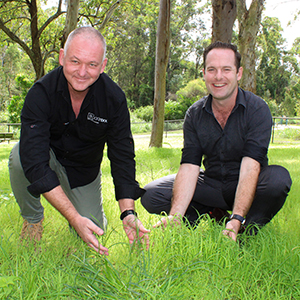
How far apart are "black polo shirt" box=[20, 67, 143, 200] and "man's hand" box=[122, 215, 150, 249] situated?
21cm

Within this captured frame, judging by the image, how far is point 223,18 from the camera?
6.12 meters

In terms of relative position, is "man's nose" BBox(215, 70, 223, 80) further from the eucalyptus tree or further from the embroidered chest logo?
the eucalyptus tree

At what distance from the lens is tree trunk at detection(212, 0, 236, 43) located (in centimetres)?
607

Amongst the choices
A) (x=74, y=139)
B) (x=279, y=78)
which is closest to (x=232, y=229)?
(x=74, y=139)

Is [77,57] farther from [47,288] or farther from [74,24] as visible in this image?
[74,24]

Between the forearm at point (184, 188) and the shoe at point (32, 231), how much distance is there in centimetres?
116

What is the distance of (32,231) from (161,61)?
8.13 meters

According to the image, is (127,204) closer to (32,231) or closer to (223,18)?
(32,231)

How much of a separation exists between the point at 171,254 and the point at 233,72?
1802mm

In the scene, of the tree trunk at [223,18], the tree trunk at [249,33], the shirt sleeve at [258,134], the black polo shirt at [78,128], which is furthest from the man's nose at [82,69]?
the tree trunk at [249,33]

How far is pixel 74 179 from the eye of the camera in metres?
3.14

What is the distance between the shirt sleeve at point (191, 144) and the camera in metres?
3.12

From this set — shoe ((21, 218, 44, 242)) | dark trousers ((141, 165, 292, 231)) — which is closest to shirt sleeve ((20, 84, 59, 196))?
shoe ((21, 218, 44, 242))

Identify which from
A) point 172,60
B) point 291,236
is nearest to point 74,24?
point 291,236
